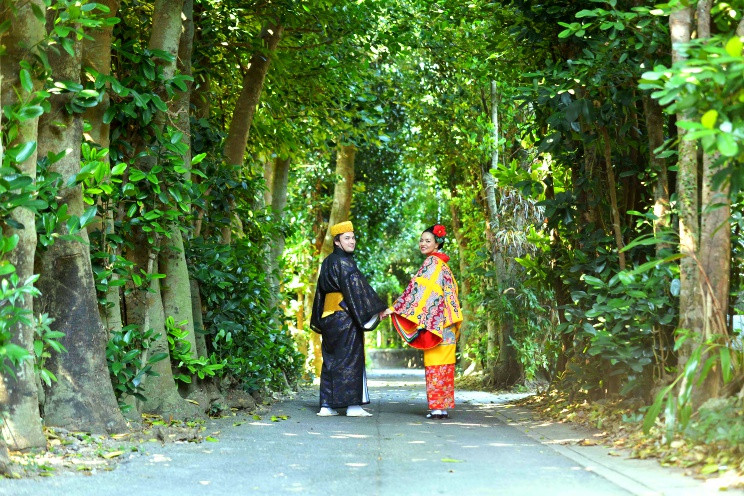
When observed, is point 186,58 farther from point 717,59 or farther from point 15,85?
point 717,59

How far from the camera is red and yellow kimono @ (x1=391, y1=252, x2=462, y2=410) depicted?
10.1 metres

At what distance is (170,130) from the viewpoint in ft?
29.1

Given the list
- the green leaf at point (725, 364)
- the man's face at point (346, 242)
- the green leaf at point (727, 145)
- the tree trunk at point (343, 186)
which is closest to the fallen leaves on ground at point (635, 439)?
the green leaf at point (725, 364)

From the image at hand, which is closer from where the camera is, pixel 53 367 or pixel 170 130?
pixel 53 367

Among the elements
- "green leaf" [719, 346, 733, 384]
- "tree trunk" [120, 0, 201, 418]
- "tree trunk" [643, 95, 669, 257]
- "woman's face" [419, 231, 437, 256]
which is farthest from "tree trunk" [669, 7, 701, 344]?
"tree trunk" [120, 0, 201, 418]

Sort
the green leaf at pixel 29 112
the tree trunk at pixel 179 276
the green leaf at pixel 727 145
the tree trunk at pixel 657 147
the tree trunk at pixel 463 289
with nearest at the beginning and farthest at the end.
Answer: the green leaf at pixel 727 145 < the green leaf at pixel 29 112 < the tree trunk at pixel 657 147 < the tree trunk at pixel 179 276 < the tree trunk at pixel 463 289

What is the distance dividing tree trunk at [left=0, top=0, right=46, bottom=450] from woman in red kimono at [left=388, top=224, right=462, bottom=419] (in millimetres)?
4637

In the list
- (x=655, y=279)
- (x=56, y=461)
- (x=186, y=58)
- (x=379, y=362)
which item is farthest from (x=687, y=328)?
(x=379, y=362)

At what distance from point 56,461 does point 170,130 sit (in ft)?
12.3

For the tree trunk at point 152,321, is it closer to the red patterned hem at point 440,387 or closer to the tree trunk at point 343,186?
the red patterned hem at point 440,387

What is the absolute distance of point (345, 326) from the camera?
1073 centimetres

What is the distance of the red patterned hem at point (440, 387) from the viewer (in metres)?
10.1

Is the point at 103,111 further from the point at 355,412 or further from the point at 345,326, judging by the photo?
the point at 355,412

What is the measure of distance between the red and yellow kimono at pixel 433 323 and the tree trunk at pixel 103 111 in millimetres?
3245
